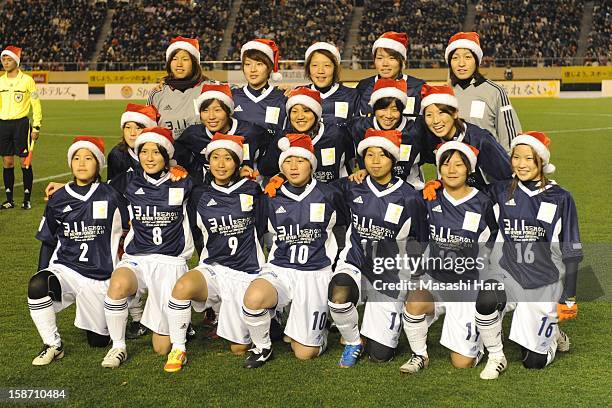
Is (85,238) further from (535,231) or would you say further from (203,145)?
(535,231)

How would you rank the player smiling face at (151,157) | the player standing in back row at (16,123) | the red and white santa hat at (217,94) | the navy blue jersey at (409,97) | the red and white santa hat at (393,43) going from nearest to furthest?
the player smiling face at (151,157), the red and white santa hat at (217,94), the red and white santa hat at (393,43), the navy blue jersey at (409,97), the player standing in back row at (16,123)

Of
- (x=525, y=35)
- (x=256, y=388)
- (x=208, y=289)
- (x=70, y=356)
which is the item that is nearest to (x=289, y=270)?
(x=208, y=289)

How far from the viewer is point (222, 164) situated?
538 cm

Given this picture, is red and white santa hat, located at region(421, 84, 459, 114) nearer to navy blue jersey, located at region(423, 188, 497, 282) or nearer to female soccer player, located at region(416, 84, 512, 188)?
female soccer player, located at region(416, 84, 512, 188)

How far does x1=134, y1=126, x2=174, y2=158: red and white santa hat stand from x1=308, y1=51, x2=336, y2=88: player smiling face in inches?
51.6

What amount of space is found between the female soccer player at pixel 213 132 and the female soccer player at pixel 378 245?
93cm

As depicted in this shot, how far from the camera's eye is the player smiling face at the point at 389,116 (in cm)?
567

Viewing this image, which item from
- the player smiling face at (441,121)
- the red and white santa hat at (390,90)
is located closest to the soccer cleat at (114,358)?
the red and white santa hat at (390,90)

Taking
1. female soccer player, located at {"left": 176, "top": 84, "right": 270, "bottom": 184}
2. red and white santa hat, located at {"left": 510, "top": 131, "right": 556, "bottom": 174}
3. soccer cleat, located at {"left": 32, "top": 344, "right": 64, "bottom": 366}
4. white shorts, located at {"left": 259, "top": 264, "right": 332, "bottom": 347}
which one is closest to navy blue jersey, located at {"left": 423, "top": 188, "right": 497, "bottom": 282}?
red and white santa hat, located at {"left": 510, "top": 131, "right": 556, "bottom": 174}

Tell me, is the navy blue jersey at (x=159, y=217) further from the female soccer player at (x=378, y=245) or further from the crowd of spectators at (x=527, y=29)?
the crowd of spectators at (x=527, y=29)

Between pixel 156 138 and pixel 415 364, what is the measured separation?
7.53ft

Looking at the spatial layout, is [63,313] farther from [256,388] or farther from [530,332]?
[530,332]

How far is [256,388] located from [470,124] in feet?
8.10

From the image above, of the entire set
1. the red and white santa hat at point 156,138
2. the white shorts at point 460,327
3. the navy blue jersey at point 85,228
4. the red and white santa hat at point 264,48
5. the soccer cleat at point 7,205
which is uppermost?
the red and white santa hat at point 264,48
